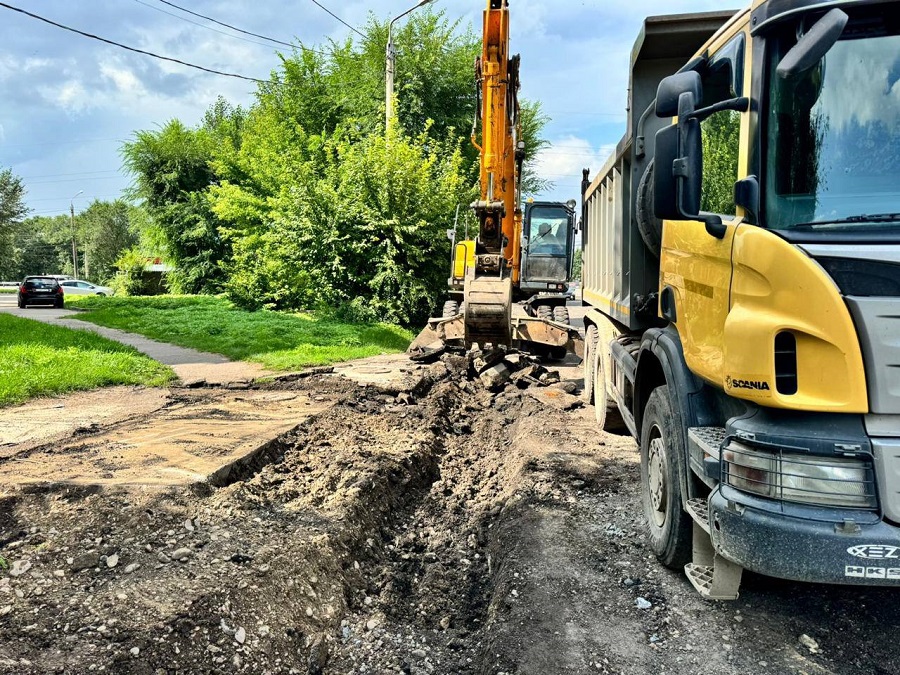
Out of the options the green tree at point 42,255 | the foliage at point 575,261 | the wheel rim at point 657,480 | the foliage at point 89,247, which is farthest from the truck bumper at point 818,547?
the green tree at point 42,255

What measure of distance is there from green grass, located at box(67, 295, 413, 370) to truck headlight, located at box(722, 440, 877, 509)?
33.2 ft

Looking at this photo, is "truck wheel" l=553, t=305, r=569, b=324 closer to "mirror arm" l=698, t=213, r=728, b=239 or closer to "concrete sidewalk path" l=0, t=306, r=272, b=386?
"concrete sidewalk path" l=0, t=306, r=272, b=386

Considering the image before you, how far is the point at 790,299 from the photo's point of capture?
8.55 ft

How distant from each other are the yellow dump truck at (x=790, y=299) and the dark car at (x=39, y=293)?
3169cm

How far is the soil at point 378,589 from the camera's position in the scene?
3.05 m

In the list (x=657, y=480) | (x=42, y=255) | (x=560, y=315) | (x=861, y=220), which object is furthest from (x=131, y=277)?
(x=42, y=255)

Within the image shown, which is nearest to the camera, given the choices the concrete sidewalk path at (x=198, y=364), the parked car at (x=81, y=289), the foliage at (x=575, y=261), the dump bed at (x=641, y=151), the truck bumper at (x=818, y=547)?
the truck bumper at (x=818, y=547)

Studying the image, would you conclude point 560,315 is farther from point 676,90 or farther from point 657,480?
point 676,90

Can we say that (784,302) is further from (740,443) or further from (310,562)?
(310,562)

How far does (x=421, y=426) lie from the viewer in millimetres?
7406

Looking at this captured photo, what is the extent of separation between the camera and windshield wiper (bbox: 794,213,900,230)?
2709mm

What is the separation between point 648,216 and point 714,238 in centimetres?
180

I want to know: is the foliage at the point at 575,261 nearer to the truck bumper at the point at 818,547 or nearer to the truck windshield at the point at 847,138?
the truck windshield at the point at 847,138

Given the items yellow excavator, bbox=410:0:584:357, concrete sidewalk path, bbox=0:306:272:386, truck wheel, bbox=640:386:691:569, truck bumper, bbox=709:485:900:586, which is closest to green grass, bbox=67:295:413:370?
concrete sidewalk path, bbox=0:306:272:386
